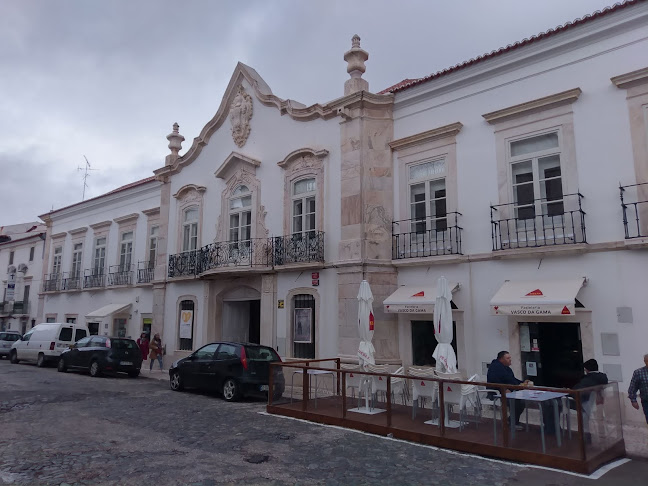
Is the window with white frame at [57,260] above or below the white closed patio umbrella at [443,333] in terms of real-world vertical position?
above

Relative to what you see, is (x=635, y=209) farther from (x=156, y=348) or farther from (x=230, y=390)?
(x=156, y=348)

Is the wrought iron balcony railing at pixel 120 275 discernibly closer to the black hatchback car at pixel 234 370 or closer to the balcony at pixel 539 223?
the black hatchback car at pixel 234 370

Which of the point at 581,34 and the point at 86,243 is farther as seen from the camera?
the point at 86,243

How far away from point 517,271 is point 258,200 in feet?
28.0

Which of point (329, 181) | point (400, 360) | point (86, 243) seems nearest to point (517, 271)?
point (400, 360)

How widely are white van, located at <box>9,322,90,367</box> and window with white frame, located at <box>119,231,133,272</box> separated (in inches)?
129

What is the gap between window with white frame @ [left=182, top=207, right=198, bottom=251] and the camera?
19.3 meters

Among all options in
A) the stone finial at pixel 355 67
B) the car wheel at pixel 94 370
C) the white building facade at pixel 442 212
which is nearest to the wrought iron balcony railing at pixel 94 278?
the white building facade at pixel 442 212

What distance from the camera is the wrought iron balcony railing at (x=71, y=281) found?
2561cm

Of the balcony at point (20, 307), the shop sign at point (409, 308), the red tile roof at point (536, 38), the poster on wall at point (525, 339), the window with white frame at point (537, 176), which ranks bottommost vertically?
the poster on wall at point (525, 339)

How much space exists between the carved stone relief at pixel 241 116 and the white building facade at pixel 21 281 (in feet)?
60.7

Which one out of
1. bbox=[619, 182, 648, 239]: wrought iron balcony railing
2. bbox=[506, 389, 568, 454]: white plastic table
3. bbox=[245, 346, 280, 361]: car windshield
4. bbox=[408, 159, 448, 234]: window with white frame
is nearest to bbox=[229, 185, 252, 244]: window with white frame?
bbox=[245, 346, 280, 361]: car windshield

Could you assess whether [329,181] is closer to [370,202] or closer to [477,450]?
[370,202]

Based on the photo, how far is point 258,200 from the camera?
1673 centimetres
